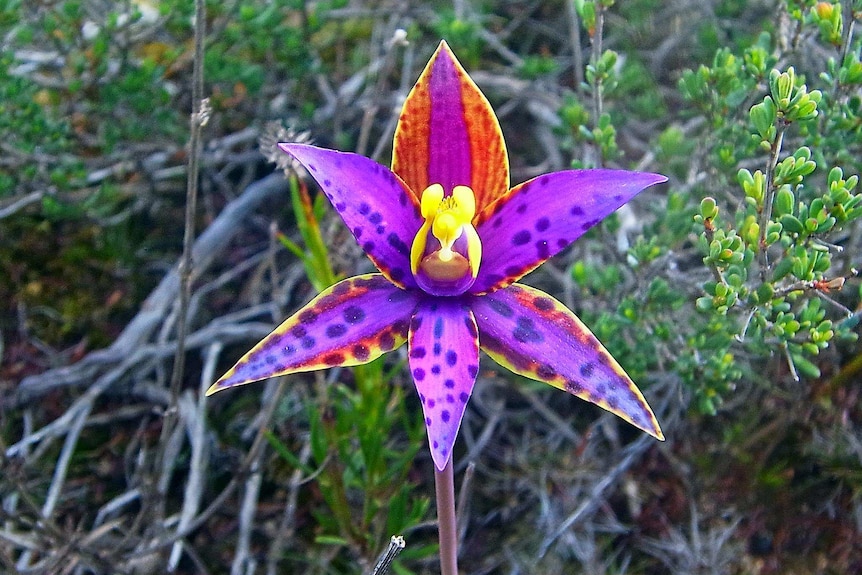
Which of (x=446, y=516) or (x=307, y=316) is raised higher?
(x=307, y=316)

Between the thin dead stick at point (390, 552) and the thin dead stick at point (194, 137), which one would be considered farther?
the thin dead stick at point (194, 137)

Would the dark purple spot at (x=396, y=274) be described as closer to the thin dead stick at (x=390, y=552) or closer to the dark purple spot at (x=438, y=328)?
the dark purple spot at (x=438, y=328)

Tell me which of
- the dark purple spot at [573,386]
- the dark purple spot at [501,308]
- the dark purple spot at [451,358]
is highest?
the dark purple spot at [451,358]

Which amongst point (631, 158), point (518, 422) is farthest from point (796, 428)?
point (631, 158)

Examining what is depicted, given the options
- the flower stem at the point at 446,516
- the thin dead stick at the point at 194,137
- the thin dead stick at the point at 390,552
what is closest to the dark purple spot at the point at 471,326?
the flower stem at the point at 446,516

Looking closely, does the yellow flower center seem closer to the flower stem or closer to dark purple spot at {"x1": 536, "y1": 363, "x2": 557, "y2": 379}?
dark purple spot at {"x1": 536, "y1": 363, "x2": 557, "y2": 379}

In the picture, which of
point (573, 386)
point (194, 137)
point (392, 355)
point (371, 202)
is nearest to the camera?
point (573, 386)

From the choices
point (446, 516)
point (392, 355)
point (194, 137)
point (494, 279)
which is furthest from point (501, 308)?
point (392, 355)

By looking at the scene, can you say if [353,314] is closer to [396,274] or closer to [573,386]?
[396,274]
